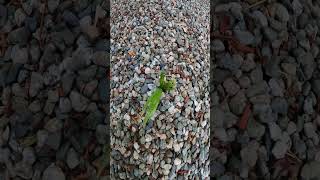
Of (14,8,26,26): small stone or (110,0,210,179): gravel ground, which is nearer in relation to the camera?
(110,0,210,179): gravel ground

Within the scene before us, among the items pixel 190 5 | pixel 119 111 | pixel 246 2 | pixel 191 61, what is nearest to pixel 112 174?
pixel 119 111

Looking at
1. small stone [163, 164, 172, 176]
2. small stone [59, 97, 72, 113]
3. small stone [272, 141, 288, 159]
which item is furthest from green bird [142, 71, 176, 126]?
small stone [272, 141, 288, 159]

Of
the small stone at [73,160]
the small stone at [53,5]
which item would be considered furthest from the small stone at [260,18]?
the small stone at [73,160]

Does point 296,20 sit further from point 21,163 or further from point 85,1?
point 21,163

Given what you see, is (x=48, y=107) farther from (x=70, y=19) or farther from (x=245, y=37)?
(x=245, y=37)

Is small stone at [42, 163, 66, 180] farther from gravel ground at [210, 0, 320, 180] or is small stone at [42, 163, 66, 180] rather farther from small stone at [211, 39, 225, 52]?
small stone at [211, 39, 225, 52]

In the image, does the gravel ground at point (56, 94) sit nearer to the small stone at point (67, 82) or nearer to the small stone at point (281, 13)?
the small stone at point (67, 82)
